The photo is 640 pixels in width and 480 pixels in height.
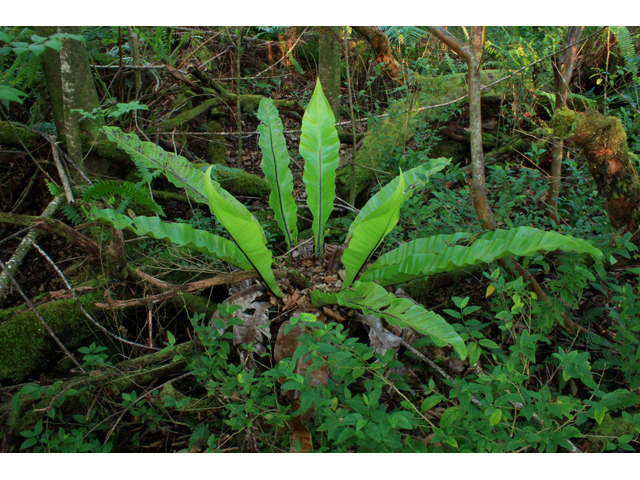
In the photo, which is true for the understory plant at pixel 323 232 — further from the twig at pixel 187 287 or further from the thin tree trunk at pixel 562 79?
the thin tree trunk at pixel 562 79

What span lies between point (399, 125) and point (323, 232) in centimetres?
168

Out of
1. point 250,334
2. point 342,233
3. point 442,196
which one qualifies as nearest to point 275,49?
point 342,233

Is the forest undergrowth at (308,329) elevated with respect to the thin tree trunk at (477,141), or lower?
lower

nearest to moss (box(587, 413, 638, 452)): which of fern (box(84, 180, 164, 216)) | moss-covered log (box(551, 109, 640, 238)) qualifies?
moss-covered log (box(551, 109, 640, 238))

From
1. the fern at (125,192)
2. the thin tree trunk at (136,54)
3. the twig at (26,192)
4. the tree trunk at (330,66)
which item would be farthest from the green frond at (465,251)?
the thin tree trunk at (136,54)

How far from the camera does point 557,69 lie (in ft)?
7.95

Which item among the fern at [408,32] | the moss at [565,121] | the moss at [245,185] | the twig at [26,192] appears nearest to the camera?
the moss at [565,121]

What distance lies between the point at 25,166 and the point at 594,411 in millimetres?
4139

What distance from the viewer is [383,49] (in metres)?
4.38

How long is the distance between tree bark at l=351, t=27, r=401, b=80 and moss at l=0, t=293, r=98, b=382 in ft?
11.3

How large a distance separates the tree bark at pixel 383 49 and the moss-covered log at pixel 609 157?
2590 millimetres

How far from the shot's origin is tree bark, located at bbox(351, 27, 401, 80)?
403cm

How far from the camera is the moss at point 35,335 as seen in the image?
2.06 metres

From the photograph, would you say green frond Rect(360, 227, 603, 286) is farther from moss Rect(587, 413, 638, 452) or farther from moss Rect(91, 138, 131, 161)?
moss Rect(91, 138, 131, 161)
